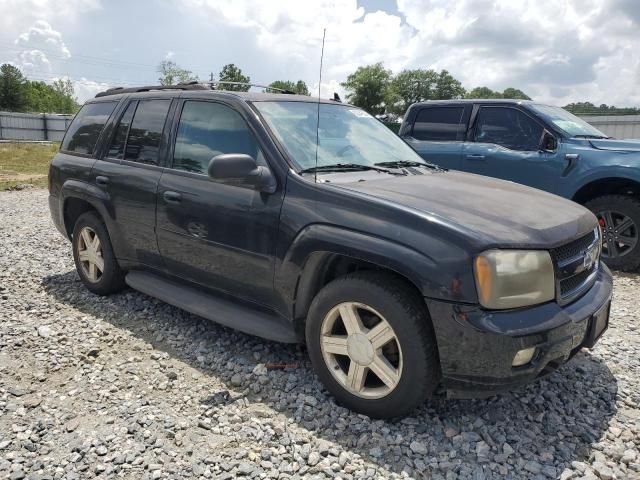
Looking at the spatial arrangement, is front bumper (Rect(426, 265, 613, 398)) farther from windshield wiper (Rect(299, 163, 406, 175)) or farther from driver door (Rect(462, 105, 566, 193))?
driver door (Rect(462, 105, 566, 193))

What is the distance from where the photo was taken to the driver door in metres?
6.23

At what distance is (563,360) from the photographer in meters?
2.67

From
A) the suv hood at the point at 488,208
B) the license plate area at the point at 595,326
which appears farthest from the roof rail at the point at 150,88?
the license plate area at the point at 595,326

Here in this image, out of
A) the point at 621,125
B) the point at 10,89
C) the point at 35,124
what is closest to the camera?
the point at 621,125

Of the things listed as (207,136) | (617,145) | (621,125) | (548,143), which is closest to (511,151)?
(548,143)

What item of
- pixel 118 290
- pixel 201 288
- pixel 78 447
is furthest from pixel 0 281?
pixel 78 447

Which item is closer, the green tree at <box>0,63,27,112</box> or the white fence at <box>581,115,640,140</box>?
the white fence at <box>581,115,640,140</box>

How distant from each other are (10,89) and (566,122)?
66392 mm

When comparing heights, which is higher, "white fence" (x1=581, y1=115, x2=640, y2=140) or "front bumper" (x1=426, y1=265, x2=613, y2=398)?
"white fence" (x1=581, y1=115, x2=640, y2=140)

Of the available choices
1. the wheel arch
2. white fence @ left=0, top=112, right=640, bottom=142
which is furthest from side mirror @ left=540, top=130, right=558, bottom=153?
white fence @ left=0, top=112, right=640, bottom=142

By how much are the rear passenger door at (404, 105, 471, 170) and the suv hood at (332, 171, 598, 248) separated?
3478mm

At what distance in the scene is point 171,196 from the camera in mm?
3721

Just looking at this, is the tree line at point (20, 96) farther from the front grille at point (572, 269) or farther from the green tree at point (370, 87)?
the front grille at point (572, 269)

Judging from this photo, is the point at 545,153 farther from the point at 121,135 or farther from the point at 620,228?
the point at 121,135
